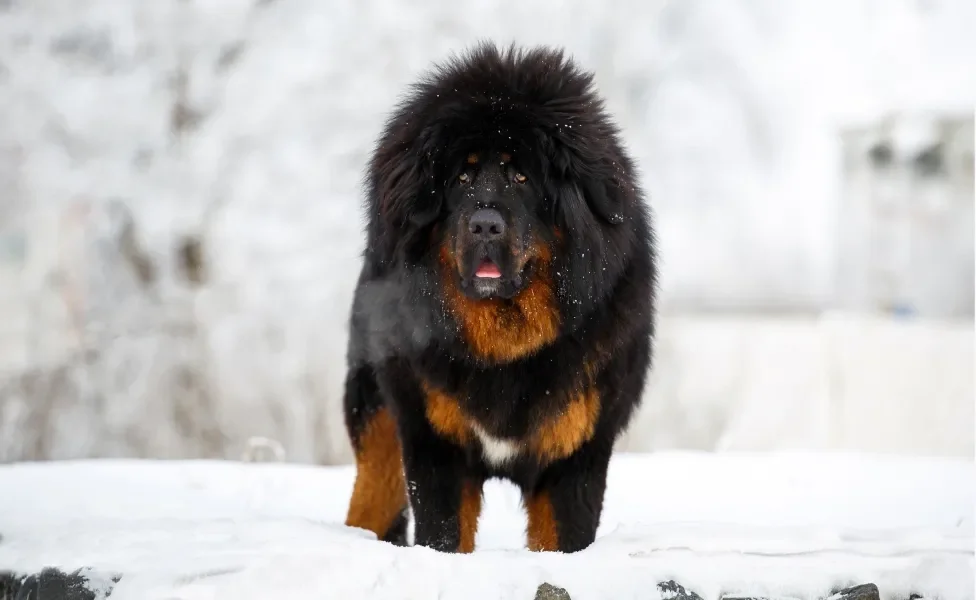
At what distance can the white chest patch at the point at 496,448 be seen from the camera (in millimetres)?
3328

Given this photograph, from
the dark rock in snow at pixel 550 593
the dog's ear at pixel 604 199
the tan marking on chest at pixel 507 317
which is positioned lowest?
the dark rock in snow at pixel 550 593

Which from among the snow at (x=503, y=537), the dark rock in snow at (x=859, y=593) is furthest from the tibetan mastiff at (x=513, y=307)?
the dark rock in snow at (x=859, y=593)

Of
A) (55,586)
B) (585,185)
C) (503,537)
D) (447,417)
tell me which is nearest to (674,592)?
(447,417)

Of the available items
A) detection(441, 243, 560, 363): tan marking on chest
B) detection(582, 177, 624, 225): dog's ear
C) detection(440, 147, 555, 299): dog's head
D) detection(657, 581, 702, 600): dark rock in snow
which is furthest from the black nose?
detection(657, 581, 702, 600): dark rock in snow

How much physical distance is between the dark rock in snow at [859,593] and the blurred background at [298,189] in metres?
5.68

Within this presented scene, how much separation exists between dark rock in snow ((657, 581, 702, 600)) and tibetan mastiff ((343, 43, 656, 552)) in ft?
1.90

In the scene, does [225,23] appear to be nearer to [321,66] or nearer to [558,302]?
[321,66]

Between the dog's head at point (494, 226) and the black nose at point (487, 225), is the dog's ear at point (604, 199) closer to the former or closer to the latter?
the dog's head at point (494, 226)

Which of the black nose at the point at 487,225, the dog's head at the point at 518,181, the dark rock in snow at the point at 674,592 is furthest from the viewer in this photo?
the dog's head at the point at 518,181

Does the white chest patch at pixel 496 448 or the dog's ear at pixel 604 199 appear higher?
the dog's ear at pixel 604 199

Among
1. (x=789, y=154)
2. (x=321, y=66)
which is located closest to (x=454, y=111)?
(x=321, y=66)

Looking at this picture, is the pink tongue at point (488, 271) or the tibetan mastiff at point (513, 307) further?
the tibetan mastiff at point (513, 307)

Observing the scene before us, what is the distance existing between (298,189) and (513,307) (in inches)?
256

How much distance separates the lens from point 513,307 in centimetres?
332
